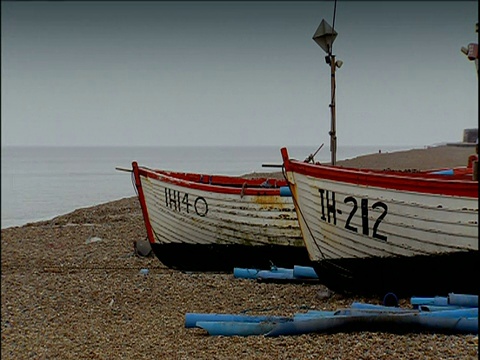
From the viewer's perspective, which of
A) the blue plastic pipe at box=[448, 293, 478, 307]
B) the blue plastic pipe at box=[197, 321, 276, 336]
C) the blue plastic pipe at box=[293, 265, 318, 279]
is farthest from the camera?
the blue plastic pipe at box=[293, 265, 318, 279]

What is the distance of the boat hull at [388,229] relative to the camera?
486cm

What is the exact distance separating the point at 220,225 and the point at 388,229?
8.56 ft

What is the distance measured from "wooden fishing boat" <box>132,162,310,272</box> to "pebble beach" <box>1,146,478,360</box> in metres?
0.38

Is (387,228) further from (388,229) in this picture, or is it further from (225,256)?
(225,256)

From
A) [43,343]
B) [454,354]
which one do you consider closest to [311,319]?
[454,354]

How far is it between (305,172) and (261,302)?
4.27ft

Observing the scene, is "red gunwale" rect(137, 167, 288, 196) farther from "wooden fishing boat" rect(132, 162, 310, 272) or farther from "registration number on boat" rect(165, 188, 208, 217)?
"registration number on boat" rect(165, 188, 208, 217)

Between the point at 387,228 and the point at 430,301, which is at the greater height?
the point at 387,228

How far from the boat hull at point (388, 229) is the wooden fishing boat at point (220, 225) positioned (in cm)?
98

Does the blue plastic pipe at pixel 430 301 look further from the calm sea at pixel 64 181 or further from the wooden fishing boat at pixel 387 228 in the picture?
the calm sea at pixel 64 181

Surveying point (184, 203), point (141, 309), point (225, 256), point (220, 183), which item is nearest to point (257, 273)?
point (225, 256)

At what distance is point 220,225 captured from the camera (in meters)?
7.31

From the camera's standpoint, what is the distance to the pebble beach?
356 centimetres

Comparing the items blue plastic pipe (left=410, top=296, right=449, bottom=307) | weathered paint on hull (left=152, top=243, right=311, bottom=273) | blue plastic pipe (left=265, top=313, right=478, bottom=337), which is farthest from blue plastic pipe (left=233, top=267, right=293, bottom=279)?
blue plastic pipe (left=265, top=313, right=478, bottom=337)
